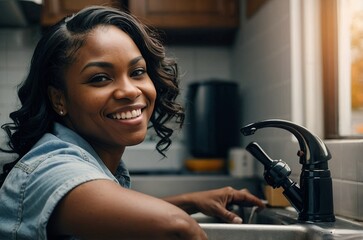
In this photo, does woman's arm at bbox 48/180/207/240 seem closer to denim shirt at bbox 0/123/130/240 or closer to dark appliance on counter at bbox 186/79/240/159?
denim shirt at bbox 0/123/130/240

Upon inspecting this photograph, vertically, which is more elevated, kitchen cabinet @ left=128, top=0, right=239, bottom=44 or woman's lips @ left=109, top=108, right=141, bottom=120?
kitchen cabinet @ left=128, top=0, right=239, bottom=44

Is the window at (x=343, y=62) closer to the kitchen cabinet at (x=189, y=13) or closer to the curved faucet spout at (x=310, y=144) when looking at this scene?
the curved faucet spout at (x=310, y=144)

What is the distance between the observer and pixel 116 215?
2.26 ft

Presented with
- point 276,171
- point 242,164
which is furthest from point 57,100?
point 242,164

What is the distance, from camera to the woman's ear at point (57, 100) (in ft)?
3.10

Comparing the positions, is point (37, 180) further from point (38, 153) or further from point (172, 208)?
point (172, 208)

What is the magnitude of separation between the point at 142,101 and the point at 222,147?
52.1 inches

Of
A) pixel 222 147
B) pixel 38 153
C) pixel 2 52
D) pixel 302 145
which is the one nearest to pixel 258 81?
pixel 222 147

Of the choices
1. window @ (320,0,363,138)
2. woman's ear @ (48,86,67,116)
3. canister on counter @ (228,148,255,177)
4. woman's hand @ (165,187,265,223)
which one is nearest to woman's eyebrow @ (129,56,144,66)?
woman's ear @ (48,86,67,116)

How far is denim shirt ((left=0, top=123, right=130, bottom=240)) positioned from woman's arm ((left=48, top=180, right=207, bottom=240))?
0.06 ft

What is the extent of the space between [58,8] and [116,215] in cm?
168

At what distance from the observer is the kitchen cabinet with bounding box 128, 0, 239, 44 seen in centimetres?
221

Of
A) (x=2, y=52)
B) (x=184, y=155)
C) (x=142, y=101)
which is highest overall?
(x=2, y=52)

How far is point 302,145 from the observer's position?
1.10 meters
